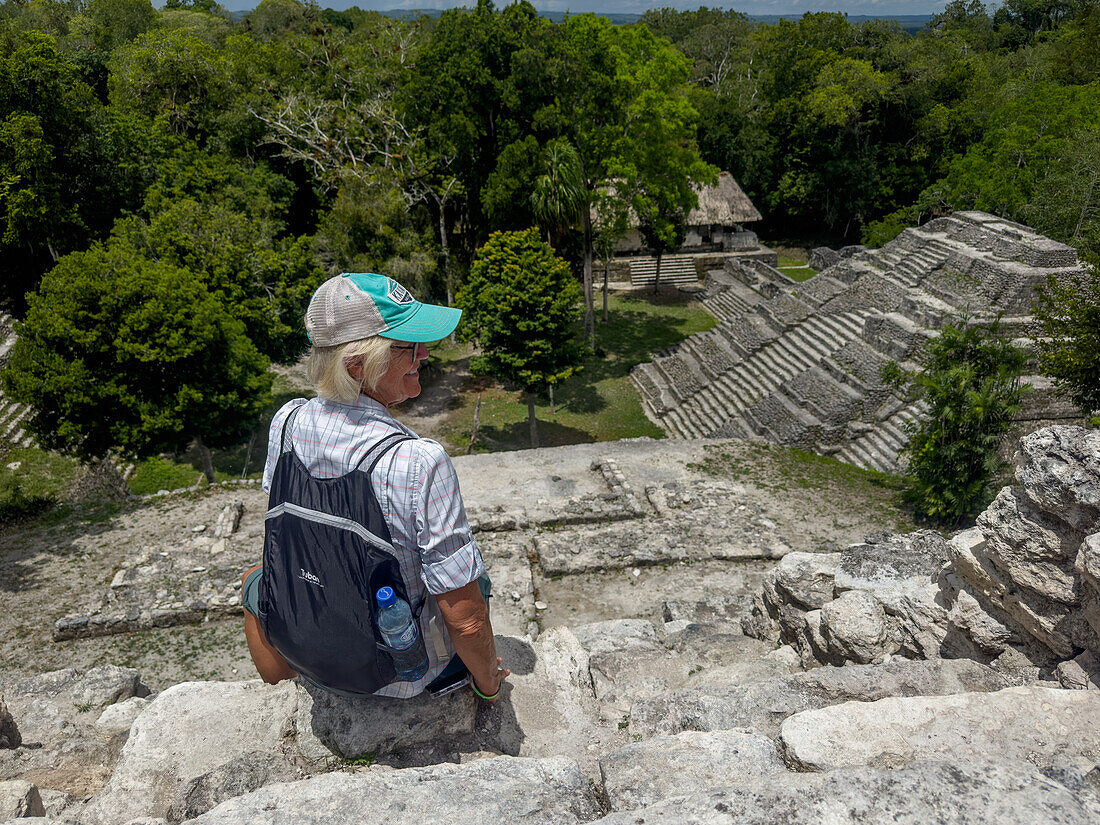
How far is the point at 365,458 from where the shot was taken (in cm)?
238

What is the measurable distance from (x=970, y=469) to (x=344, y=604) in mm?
10798

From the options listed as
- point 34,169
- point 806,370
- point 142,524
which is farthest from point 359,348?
point 34,169

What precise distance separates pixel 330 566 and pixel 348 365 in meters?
0.72

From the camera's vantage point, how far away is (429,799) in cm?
229

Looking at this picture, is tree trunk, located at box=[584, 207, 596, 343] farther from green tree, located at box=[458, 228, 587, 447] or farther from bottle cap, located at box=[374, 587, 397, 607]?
bottle cap, located at box=[374, 587, 397, 607]

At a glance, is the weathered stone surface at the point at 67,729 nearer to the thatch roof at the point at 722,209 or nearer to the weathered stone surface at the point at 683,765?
the weathered stone surface at the point at 683,765

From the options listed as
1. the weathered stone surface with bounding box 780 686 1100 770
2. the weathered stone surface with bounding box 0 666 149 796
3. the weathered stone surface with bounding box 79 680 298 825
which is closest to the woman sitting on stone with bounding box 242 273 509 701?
the weathered stone surface with bounding box 79 680 298 825

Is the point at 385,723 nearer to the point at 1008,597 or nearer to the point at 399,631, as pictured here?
the point at 399,631

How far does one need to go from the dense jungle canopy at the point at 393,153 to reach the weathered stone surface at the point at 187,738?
36.8 feet

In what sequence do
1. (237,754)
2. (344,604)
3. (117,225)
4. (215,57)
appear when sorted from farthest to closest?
1. (215,57)
2. (117,225)
3. (237,754)
4. (344,604)

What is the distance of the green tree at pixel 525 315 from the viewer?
53.4 feet

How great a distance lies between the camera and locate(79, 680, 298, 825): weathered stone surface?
111 inches

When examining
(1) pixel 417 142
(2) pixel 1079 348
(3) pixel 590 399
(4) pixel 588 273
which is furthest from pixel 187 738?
(4) pixel 588 273

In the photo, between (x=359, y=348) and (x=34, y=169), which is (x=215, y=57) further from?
(x=359, y=348)
